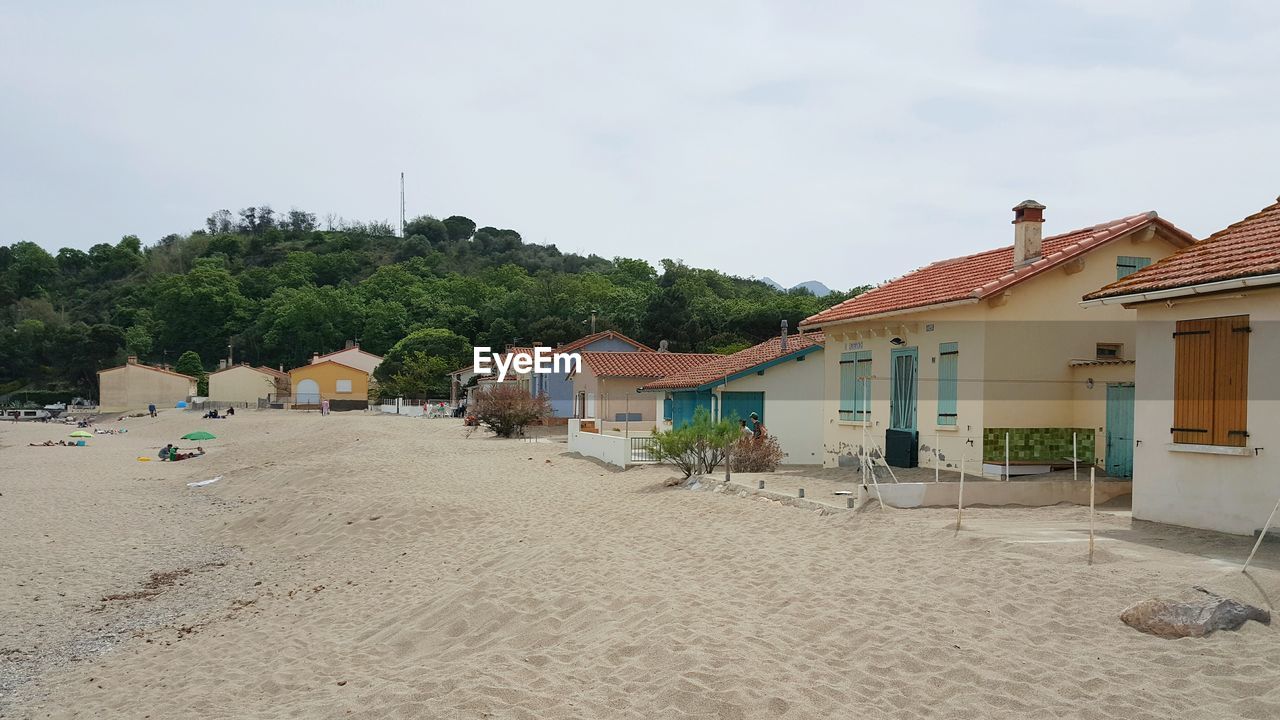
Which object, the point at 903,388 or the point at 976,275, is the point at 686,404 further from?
the point at 976,275

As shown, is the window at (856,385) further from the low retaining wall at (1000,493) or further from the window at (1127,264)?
the low retaining wall at (1000,493)

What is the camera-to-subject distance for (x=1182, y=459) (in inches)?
409

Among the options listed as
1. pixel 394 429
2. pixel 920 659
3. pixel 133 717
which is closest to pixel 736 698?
pixel 920 659

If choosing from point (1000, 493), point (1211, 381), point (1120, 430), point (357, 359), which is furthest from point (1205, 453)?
point (357, 359)

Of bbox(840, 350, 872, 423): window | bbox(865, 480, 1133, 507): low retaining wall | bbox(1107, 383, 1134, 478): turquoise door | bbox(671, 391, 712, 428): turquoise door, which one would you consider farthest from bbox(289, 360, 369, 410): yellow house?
bbox(865, 480, 1133, 507): low retaining wall

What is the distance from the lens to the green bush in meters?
18.4

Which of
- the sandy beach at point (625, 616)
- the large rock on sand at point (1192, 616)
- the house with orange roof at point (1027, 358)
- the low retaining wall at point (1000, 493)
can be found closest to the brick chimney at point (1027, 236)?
the house with orange roof at point (1027, 358)

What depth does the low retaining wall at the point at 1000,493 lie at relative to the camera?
12.5 metres

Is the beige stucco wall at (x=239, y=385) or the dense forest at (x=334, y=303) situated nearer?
the dense forest at (x=334, y=303)

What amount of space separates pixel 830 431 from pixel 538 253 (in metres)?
117

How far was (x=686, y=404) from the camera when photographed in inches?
1133

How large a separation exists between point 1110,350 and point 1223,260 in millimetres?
5374

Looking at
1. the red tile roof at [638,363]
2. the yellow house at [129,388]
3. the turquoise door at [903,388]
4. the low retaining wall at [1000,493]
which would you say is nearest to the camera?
the low retaining wall at [1000,493]

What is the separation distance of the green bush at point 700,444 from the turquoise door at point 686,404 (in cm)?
756
